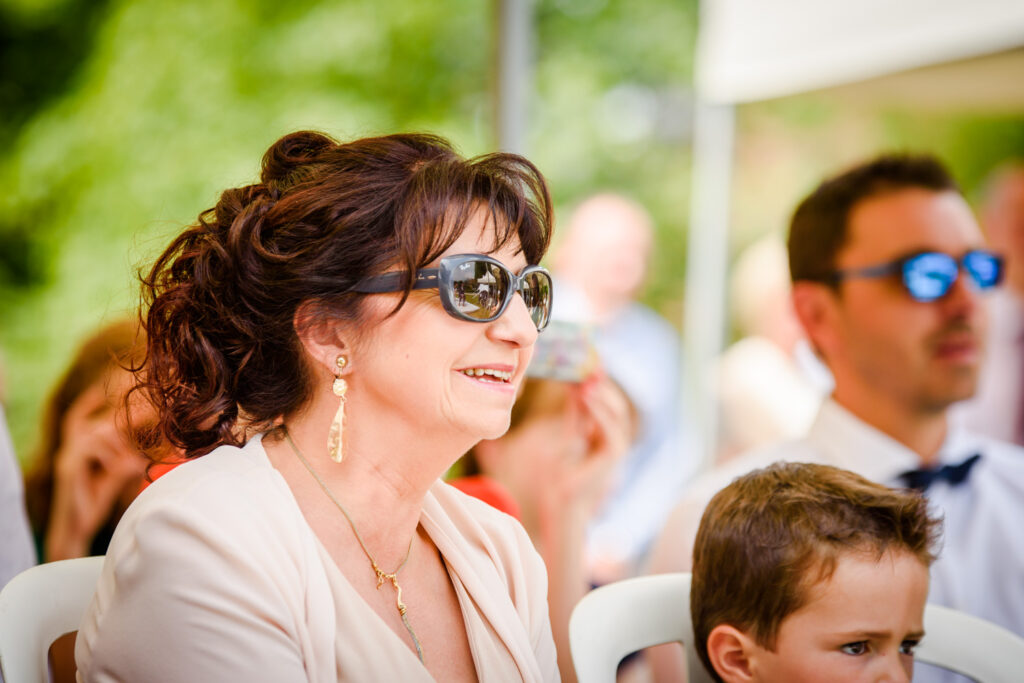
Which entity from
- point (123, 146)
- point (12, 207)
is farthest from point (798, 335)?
point (12, 207)

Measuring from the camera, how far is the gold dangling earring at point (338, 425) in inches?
60.0

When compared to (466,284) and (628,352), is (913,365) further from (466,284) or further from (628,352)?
(628,352)

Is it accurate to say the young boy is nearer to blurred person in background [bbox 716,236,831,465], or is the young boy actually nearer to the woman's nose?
the woman's nose

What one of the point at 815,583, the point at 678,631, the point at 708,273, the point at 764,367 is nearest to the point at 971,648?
the point at 815,583

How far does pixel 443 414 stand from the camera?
1480 mm

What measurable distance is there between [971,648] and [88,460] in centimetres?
240

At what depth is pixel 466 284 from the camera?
4.85ft

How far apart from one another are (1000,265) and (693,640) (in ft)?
5.18

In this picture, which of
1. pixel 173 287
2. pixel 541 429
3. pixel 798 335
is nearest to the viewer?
pixel 173 287

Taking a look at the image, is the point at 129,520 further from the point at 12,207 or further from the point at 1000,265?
the point at 12,207

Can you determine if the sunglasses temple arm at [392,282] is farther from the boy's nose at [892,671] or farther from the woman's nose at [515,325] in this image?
the boy's nose at [892,671]

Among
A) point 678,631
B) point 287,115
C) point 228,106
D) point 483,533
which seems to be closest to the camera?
point 483,533

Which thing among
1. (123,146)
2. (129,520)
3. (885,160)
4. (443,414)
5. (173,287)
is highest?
(123,146)

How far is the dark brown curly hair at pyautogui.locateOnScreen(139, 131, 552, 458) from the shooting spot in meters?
1.49
